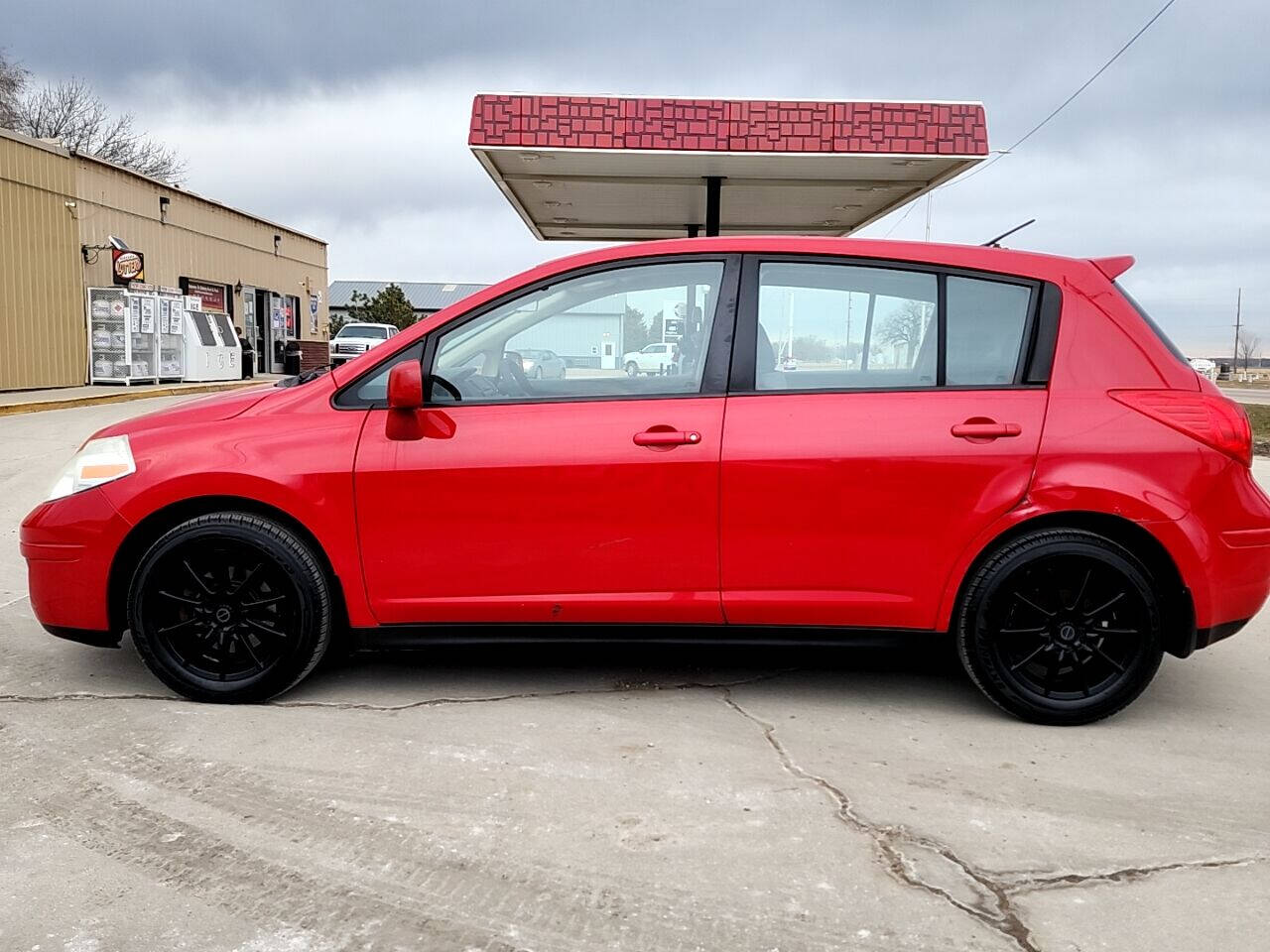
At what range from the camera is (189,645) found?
3.85 m

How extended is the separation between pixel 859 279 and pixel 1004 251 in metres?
0.54

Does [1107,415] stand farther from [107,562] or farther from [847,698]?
[107,562]

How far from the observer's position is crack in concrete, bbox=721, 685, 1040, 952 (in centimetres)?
244

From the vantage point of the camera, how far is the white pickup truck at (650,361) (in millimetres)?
3785

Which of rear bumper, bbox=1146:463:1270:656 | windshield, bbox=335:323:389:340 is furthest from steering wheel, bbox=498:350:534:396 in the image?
windshield, bbox=335:323:389:340

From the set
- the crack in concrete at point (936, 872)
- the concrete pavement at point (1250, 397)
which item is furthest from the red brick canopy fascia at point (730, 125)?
the concrete pavement at point (1250, 397)

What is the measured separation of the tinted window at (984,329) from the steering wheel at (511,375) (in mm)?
1531

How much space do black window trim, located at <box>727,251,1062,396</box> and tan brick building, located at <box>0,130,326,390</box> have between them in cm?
1925

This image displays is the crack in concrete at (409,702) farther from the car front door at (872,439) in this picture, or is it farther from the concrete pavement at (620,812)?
the car front door at (872,439)

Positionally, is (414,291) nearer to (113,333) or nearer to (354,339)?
(354,339)

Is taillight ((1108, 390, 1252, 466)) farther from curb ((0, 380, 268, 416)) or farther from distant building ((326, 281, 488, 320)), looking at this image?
distant building ((326, 281, 488, 320))

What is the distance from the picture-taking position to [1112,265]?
3857mm

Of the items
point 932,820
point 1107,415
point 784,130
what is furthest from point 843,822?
point 784,130

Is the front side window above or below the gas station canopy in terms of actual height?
below
